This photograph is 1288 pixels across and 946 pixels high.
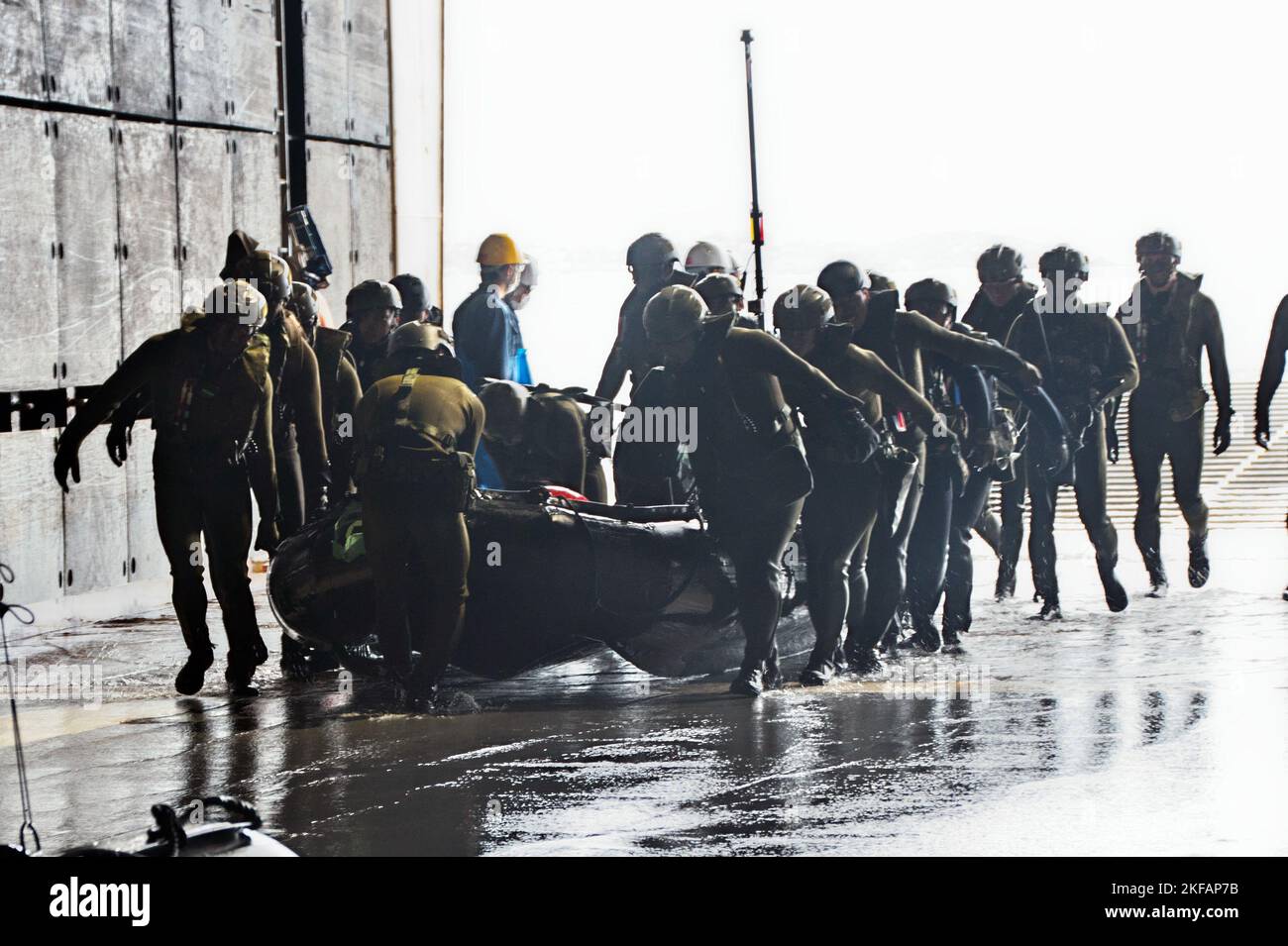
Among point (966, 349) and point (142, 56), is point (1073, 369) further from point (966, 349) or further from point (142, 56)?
point (142, 56)

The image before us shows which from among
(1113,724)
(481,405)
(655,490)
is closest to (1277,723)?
(1113,724)

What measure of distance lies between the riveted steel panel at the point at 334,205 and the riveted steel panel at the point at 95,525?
2.99m

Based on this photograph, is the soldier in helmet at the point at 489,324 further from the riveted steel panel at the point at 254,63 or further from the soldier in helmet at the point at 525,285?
the riveted steel panel at the point at 254,63

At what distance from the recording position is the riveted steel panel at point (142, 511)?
37.1 ft

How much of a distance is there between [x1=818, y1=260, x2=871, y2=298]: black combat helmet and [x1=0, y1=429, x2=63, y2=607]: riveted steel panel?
4.62 m

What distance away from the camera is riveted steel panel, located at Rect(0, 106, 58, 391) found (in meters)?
10.1

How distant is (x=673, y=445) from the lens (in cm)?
823

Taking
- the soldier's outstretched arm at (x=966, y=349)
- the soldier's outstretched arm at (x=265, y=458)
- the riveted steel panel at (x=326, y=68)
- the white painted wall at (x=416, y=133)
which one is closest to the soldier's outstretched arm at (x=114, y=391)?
the soldier's outstretched arm at (x=265, y=458)

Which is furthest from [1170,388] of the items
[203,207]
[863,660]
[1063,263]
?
[203,207]

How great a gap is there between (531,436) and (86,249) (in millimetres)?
3701

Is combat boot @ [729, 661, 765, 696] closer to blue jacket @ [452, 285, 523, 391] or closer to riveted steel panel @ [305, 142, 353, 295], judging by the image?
blue jacket @ [452, 285, 523, 391]

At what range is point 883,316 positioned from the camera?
28.4 ft

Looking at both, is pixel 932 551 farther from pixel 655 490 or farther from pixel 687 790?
pixel 687 790

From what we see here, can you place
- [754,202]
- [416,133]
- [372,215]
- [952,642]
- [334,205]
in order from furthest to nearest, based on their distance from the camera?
[754,202], [416,133], [372,215], [334,205], [952,642]
